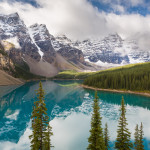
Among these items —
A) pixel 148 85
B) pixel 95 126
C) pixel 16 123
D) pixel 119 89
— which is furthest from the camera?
pixel 119 89

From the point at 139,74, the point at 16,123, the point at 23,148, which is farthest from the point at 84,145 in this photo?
the point at 139,74

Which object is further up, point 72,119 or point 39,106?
point 39,106

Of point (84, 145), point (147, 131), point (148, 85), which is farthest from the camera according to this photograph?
point (148, 85)

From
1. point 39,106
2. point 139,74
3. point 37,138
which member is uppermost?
point 139,74

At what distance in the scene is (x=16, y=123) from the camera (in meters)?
49.3

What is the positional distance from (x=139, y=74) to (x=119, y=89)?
22230mm

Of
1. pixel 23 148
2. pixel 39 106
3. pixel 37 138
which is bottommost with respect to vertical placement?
pixel 23 148

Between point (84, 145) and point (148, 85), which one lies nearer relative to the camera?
point (84, 145)

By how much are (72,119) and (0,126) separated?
2465cm

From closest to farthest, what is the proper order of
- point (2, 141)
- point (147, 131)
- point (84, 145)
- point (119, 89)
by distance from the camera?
1. point (84, 145)
2. point (2, 141)
3. point (147, 131)
4. point (119, 89)

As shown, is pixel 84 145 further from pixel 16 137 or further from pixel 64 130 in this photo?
pixel 16 137

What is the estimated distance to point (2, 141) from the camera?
1416 inches

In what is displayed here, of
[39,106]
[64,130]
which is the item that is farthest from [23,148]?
[39,106]

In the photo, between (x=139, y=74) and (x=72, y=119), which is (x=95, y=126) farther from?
(x=139, y=74)
